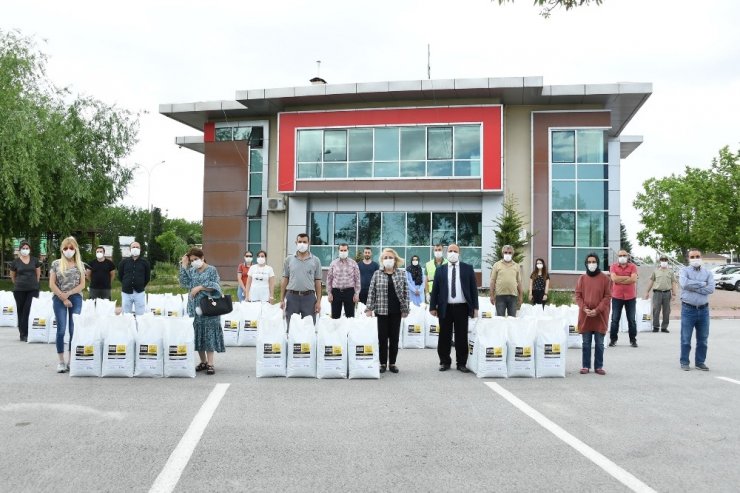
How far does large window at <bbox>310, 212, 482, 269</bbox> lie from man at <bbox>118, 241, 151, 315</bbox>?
54.1 feet

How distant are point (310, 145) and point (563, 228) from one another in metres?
11.3

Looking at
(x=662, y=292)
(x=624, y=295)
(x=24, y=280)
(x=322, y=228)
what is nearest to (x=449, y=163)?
(x=322, y=228)

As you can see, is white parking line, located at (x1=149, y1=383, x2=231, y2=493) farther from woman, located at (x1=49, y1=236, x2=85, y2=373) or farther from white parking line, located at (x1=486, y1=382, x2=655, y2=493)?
woman, located at (x1=49, y1=236, x2=85, y2=373)

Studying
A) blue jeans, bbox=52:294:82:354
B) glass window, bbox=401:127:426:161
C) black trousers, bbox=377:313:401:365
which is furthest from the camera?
glass window, bbox=401:127:426:161

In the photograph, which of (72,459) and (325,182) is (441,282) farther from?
(325,182)

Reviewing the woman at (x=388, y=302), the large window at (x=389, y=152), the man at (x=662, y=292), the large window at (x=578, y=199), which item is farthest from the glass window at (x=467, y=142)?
the woman at (x=388, y=302)

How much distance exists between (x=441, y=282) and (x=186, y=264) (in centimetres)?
359

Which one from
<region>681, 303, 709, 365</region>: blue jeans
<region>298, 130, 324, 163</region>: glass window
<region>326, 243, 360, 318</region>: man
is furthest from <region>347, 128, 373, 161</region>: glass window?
<region>681, 303, 709, 365</region>: blue jeans

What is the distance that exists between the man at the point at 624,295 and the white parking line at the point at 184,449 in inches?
339

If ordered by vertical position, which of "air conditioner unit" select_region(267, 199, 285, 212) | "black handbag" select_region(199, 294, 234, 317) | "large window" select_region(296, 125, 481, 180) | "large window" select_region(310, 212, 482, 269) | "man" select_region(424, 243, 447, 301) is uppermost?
"large window" select_region(296, 125, 481, 180)

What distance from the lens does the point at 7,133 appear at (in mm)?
25312

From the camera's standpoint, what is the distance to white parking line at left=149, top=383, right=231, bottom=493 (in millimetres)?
4536

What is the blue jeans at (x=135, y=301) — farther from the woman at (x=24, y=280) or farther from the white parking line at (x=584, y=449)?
the white parking line at (x=584, y=449)

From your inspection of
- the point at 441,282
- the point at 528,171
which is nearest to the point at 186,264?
the point at 441,282
